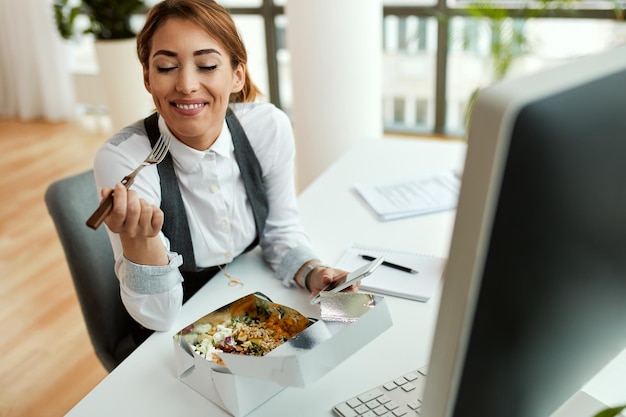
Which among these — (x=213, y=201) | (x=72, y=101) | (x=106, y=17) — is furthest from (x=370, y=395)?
(x=72, y=101)

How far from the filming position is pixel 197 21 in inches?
43.3

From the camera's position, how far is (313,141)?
2932mm

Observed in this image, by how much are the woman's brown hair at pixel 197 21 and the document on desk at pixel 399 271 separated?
47cm

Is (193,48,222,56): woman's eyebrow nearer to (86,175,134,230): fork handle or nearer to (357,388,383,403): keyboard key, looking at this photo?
(86,175,134,230): fork handle

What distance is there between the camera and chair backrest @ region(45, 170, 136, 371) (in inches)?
52.1

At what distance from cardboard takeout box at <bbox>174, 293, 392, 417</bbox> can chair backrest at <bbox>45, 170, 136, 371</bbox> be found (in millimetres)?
434

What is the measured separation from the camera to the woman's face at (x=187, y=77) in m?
1.09

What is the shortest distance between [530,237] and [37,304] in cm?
243

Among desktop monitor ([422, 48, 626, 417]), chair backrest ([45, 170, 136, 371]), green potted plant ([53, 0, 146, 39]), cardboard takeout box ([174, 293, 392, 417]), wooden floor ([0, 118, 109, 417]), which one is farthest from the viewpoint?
green potted plant ([53, 0, 146, 39])

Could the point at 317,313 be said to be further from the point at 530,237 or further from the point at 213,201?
the point at 530,237

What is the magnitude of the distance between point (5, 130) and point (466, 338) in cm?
476

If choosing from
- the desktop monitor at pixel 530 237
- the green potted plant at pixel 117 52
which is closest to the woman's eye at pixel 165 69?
the desktop monitor at pixel 530 237

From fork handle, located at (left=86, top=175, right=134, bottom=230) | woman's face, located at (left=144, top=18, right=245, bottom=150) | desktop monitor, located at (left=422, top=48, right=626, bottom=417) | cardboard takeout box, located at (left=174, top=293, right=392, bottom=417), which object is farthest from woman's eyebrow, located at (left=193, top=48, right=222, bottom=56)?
desktop monitor, located at (left=422, top=48, right=626, bottom=417)

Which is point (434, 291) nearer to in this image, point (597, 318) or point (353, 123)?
point (597, 318)
